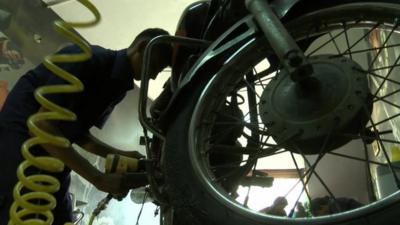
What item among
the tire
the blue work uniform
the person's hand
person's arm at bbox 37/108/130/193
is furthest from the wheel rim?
the person's hand

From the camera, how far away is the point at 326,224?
56 cm

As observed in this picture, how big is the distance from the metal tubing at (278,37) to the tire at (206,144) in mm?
56

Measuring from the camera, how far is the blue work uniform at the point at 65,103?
940 millimetres

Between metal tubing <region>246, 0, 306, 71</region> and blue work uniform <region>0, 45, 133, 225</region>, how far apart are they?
1.50ft

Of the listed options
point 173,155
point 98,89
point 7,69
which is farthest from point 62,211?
point 7,69

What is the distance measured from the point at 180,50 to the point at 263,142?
34cm

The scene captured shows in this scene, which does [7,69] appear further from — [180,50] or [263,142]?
[263,142]

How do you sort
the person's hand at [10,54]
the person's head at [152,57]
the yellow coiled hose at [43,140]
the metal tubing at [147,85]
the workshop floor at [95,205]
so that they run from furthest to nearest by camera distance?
1. the workshop floor at [95,205]
2. the person's hand at [10,54]
3. the person's head at [152,57]
4. the metal tubing at [147,85]
5. the yellow coiled hose at [43,140]

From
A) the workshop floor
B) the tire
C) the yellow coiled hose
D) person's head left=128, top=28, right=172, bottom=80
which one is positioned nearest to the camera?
the tire

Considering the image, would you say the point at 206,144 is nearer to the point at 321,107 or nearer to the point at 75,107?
the point at 321,107

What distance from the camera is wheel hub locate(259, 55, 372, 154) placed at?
2.21ft

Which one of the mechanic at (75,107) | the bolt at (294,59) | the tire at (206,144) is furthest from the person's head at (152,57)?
the bolt at (294,59)

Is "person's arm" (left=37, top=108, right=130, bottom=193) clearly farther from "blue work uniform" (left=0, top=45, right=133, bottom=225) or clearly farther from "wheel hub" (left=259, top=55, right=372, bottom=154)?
"wheel hub" (left=259, top=55, right=372, bottom=154)

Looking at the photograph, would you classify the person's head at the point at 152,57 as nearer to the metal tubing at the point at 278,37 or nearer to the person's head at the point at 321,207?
the metal tubing at the point at 278,37
